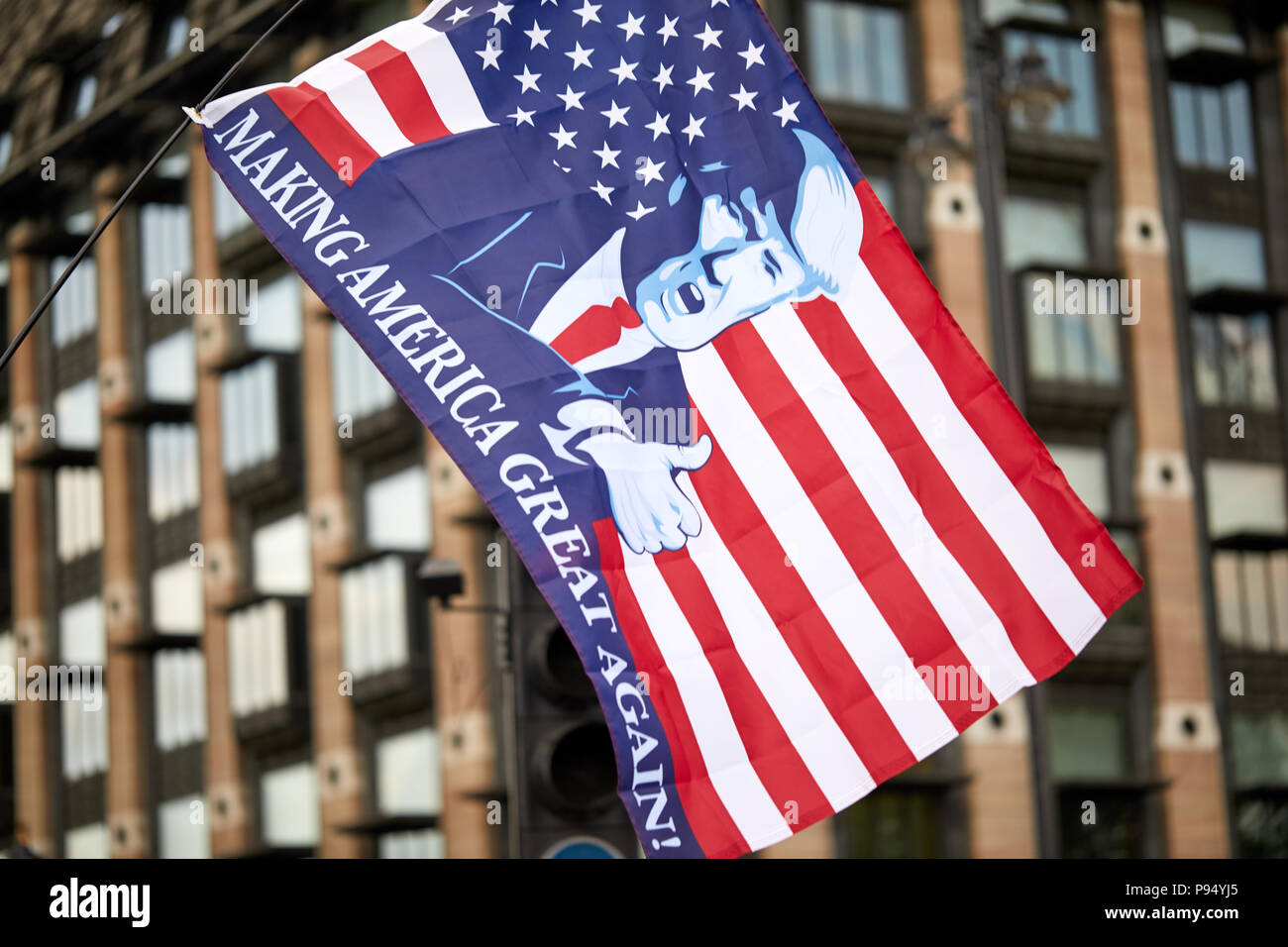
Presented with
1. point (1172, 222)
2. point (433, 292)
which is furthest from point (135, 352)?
point (433, 292)

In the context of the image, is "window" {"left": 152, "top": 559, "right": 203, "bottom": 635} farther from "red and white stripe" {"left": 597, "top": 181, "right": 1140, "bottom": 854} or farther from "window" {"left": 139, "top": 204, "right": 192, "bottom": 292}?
"red and white stripe" {"left": 597, "top": 181, "right": 1140, "bottom": 854}

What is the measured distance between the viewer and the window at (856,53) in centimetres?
3158

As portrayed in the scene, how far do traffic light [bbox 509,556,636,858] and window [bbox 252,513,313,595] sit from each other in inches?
1005

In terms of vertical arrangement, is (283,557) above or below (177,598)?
above

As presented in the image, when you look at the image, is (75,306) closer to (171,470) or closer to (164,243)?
(164,243)

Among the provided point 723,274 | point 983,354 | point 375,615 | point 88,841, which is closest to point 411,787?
point 375,615

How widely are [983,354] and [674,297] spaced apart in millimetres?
24275

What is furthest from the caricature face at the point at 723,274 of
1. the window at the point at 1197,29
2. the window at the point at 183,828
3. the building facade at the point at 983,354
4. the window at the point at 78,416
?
the window at the point at 78,416

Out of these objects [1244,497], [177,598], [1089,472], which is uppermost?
[1089,472]

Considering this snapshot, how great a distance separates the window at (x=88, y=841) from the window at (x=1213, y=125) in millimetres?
24606

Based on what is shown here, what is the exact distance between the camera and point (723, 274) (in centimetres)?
779
